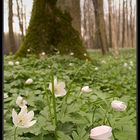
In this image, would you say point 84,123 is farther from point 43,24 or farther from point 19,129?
point 43,24

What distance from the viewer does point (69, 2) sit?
7.52 meters

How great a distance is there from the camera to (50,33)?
6973 mm

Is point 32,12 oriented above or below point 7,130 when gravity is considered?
above

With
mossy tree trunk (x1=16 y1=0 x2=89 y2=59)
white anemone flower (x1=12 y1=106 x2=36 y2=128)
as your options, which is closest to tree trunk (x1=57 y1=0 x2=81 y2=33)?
mossy tree trunk (x1=16 y1=0 x2=89 y2=59)

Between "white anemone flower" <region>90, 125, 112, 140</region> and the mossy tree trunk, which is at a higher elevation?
the mossy tree trunk

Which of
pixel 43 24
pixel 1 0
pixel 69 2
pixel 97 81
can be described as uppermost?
pixel 69 2

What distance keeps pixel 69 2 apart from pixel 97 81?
11.4ft

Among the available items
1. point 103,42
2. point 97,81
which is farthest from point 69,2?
point 103,42

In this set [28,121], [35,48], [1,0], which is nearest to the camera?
[1,0]

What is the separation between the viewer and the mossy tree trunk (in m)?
6.81

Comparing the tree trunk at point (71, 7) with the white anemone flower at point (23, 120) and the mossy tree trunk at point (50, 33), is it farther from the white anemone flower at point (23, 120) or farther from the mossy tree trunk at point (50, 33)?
the white anemone flower at point (23, 120)

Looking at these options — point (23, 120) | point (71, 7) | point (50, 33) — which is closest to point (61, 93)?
point (23, 120)

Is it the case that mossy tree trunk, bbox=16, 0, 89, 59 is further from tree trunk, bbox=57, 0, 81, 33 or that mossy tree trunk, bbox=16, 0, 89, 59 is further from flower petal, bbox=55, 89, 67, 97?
flower petal, bbox=55, 89, 67, 97

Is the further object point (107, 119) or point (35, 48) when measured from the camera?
point (35, 48)
